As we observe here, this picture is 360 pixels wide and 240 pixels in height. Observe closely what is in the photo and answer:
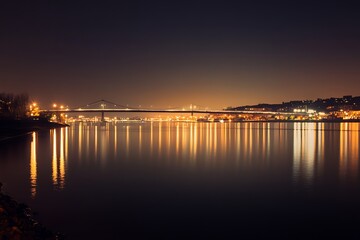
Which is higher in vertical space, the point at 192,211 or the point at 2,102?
the point at 2,102

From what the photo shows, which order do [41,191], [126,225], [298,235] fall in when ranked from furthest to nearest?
[41,191] < [126,225] < [298,235]

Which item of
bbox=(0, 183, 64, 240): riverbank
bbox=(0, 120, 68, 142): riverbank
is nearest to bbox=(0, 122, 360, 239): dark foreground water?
bbox=(0, 183, 64, 240): riverbank

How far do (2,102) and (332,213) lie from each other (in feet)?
167

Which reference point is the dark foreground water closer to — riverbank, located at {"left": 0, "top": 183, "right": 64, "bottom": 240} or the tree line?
riverbank, located at {"left": 0, "top": 183, "right": 64, "bottom": 240}

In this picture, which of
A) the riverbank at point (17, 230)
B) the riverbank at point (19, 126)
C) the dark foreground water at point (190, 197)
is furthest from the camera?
the riverbank at point (19, 126)

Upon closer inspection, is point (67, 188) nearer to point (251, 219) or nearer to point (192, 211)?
point (192, 211)

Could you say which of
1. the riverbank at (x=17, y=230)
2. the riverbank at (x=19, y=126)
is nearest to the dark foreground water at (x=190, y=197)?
the riverbank at (x=17, y=230)

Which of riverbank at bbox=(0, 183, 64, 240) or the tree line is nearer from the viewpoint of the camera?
riverbank at bbox=(0, 183, 64, 240)

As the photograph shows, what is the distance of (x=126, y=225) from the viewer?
25.0ft

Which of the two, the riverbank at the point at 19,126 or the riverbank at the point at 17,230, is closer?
the riverbank at the point at 17,230

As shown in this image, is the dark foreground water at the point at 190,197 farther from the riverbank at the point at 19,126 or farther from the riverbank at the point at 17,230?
the riverbank at the point at 19,126

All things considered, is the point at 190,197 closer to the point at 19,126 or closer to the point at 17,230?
the point at 17,230

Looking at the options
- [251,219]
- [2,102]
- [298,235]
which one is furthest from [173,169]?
[2,102]

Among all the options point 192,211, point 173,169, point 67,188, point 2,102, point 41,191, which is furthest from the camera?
point 2,102
